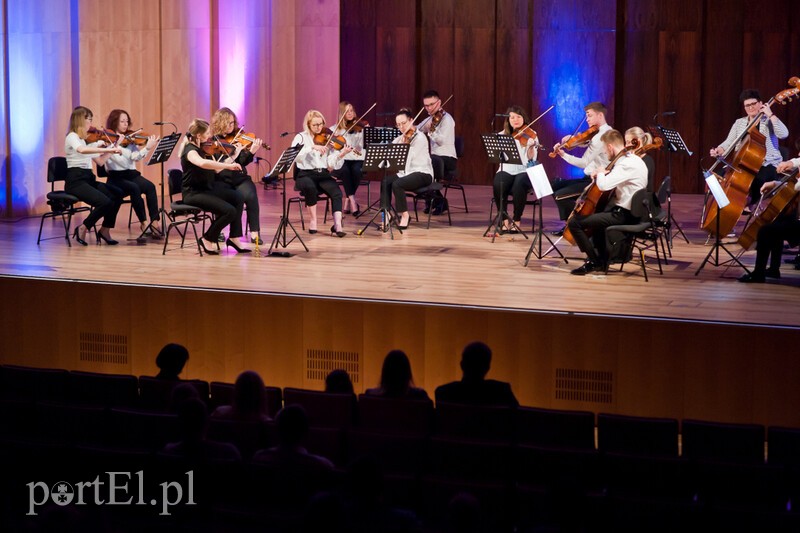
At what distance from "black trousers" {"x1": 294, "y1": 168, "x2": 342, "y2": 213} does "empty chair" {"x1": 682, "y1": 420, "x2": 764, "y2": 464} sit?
5607 millimetres

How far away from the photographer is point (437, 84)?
45.9 ft

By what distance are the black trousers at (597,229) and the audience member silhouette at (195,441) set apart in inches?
169

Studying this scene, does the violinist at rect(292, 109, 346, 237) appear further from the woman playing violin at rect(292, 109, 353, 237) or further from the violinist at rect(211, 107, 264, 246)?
the violinist at rect(211, 107, 264, 246)

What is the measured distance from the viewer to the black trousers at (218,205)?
8414mm

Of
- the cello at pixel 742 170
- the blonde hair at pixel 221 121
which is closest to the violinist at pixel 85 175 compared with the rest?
the blonde hair at pixel 221 121

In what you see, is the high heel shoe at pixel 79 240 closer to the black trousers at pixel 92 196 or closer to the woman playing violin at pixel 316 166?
the black trousers at pixel 92 196

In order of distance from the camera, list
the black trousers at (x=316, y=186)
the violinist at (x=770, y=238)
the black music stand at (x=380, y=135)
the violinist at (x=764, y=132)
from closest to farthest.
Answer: the violinist at (x=770, y=238) → the violinist at (x=764, y=132) → the black trousers at (x=316, y=186) → the black music stand at (x=380, y=135)

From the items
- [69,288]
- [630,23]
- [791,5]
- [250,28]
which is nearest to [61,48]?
[250,28]

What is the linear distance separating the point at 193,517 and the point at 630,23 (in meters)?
11.2

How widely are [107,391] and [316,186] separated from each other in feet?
15.8

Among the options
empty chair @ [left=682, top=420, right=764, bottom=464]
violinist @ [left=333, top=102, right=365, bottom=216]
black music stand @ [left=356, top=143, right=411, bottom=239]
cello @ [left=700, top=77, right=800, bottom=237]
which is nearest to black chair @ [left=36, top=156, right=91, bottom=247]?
black music stand @ [left=356, top=143, right=411, bottom=239]

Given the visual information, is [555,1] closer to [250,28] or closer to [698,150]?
[698,150]

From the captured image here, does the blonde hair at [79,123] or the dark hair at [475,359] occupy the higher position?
the blonde hair at [79,123]

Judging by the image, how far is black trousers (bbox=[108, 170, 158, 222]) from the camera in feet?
30.1
